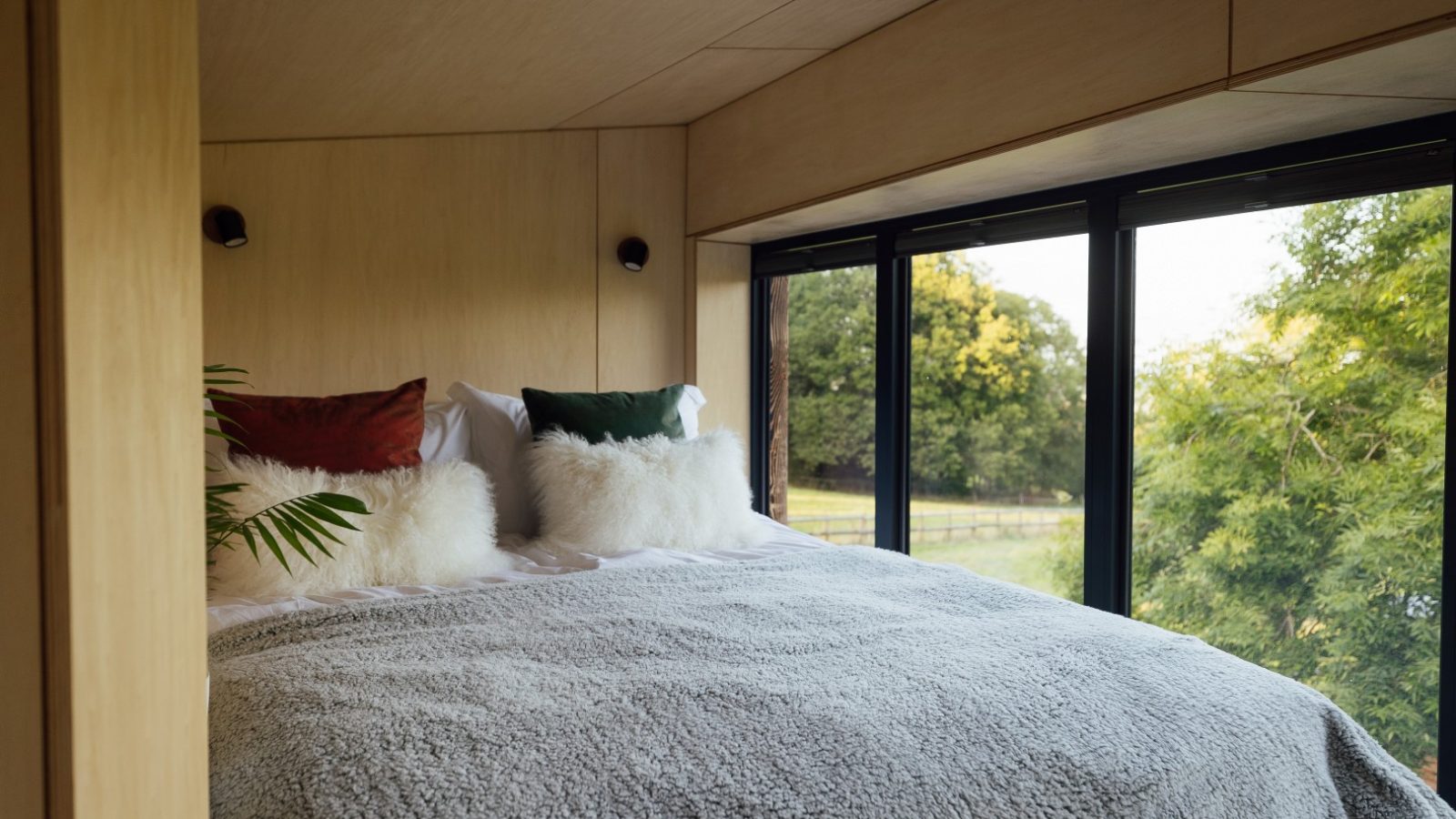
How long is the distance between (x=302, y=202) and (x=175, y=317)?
9.73 ft

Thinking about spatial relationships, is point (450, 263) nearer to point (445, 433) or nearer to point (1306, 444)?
point (445, 433)

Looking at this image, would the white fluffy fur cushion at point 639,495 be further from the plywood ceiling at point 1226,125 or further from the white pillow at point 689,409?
the plywood ceiling at point 1226,125

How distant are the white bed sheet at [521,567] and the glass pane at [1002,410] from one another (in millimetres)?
783

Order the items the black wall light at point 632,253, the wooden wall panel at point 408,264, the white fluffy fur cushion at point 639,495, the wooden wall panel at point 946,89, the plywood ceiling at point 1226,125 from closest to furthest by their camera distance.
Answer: the plywood ceiling at point 1226,125 → the wooden wall panel at point 946,89 → the white fluffy fur cushion at point 639,495 → the wooden wall panel at point 408,264 → the black wall light at point 632,253

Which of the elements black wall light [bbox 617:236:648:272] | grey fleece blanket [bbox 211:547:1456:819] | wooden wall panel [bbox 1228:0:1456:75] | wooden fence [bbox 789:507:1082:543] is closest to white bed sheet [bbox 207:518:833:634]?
grey fleece blanket [bbox 211:547:1456:819]

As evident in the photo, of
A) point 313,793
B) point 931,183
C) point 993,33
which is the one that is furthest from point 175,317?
point 931,183

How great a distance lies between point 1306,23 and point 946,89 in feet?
3.35

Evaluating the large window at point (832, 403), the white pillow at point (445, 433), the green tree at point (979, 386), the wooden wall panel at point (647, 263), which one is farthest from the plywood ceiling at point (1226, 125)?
the white pillow at point (445, 433)

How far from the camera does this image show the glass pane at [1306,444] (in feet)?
7.34

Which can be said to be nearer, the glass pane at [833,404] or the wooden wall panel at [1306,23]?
the wooden wall panel at [1306,23]

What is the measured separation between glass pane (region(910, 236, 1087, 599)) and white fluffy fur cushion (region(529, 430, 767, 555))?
3.17 feet

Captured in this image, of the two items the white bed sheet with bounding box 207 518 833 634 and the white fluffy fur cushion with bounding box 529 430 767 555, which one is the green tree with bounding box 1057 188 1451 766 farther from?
the white fluffy fur cushion with bounding box 529 430 767 555

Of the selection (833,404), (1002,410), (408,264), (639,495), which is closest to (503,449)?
(639,495)

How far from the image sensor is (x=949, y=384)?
3.69 metres
